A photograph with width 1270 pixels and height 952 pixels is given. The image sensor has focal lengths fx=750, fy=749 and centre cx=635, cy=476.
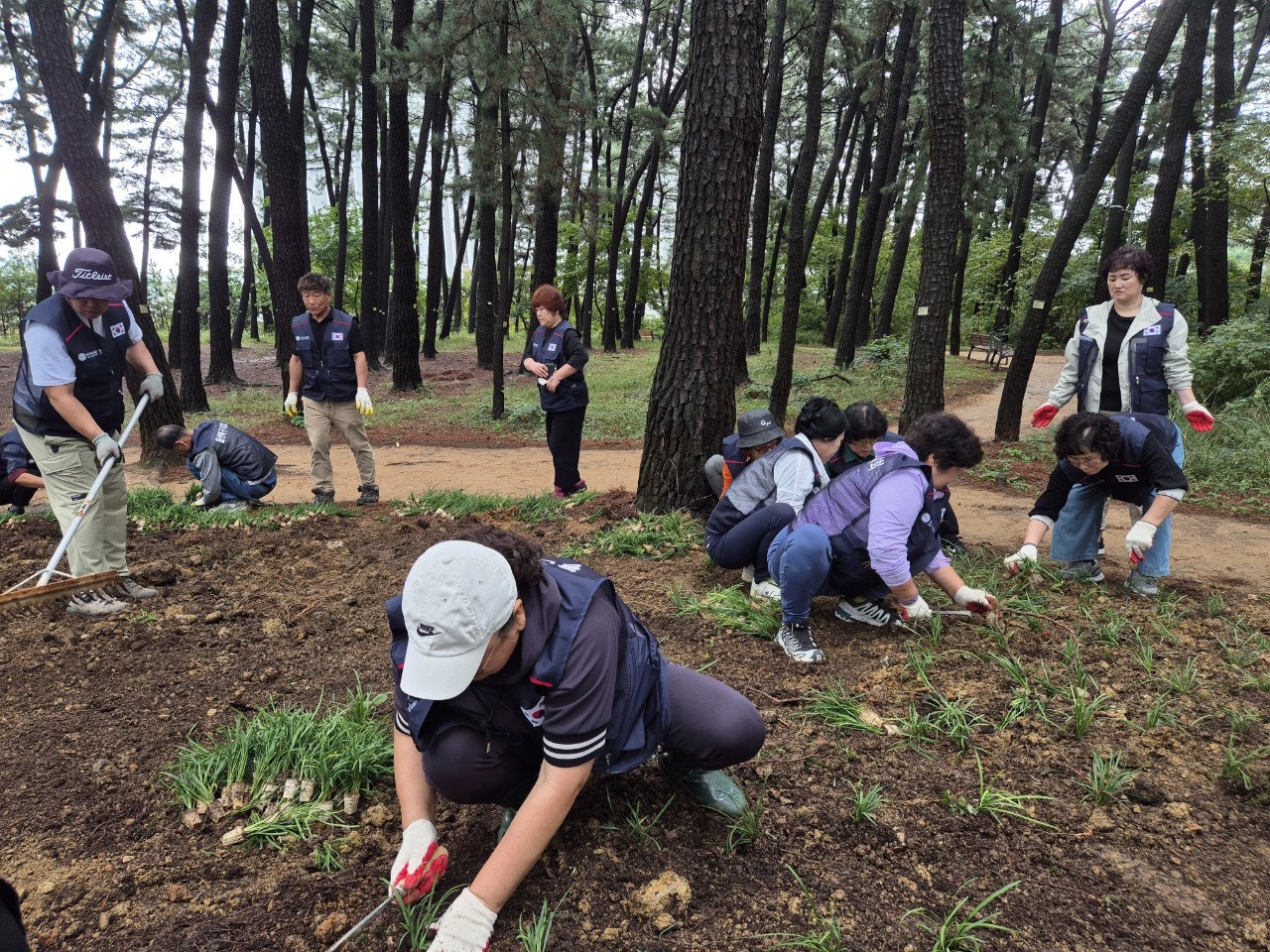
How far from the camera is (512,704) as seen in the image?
1.87 m

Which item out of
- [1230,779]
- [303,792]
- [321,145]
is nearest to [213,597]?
[303,792]

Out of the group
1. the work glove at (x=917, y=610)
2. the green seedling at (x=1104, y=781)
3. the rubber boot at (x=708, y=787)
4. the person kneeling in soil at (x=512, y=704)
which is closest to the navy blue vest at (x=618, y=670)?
the person kneeling in soil at (x=512, y=704)

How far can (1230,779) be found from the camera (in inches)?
92.0

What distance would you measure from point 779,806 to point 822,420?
2011 millimetres

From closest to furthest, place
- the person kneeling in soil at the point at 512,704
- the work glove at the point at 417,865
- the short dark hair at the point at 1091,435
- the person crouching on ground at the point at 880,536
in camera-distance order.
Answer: the person kneeling in soil at the point at 512,704 < the work glove at the point at 417,865 < the person crouching on ground at the point at 880,536 < the short dark hair at the point at 1091,435

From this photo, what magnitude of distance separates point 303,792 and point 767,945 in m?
1.46

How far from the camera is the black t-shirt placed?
13.5ft

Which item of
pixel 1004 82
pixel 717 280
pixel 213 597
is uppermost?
pixel 1004 82

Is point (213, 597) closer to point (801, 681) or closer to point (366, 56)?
point (801, 681)

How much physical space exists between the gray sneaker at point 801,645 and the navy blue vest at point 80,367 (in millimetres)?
3864

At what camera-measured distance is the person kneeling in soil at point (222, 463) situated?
6.20 meters

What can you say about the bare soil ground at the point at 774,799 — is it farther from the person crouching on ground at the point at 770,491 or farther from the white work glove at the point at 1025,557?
the person crouching on ground at the point at 770,491

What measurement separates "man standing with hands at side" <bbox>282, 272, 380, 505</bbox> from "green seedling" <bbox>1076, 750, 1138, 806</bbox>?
5.28 meters

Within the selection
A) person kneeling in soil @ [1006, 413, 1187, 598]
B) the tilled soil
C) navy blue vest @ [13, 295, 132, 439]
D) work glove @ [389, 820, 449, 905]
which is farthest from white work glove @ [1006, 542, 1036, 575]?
navy blue vest @ [13, 295, 132, 439]
